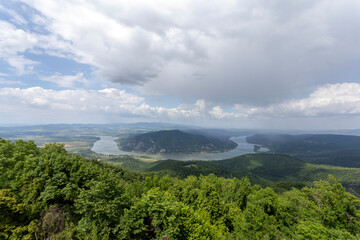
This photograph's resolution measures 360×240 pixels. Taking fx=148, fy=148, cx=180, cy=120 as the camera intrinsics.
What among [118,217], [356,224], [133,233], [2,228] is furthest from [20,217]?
[356,224]

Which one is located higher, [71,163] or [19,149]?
[19,149]

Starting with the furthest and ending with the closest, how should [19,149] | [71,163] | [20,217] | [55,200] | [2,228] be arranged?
[19,149]
[71,163]
[55,200]
[20,217]
[2,228]

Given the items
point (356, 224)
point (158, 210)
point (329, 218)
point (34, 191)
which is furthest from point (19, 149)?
point (356, 224)

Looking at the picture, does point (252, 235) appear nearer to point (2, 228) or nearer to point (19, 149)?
point (2, 228)

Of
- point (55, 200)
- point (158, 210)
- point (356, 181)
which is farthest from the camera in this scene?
point (356, 181)

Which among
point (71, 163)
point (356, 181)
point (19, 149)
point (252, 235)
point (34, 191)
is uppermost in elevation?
point (19, 149)

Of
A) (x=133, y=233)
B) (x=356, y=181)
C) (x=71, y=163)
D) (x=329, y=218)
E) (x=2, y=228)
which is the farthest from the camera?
(x=356, y=181)

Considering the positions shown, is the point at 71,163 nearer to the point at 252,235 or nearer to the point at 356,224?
the point at 252,235

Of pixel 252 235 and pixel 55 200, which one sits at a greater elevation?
pixel 55 200

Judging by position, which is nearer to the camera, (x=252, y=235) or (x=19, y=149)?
(x=252, y=235)
